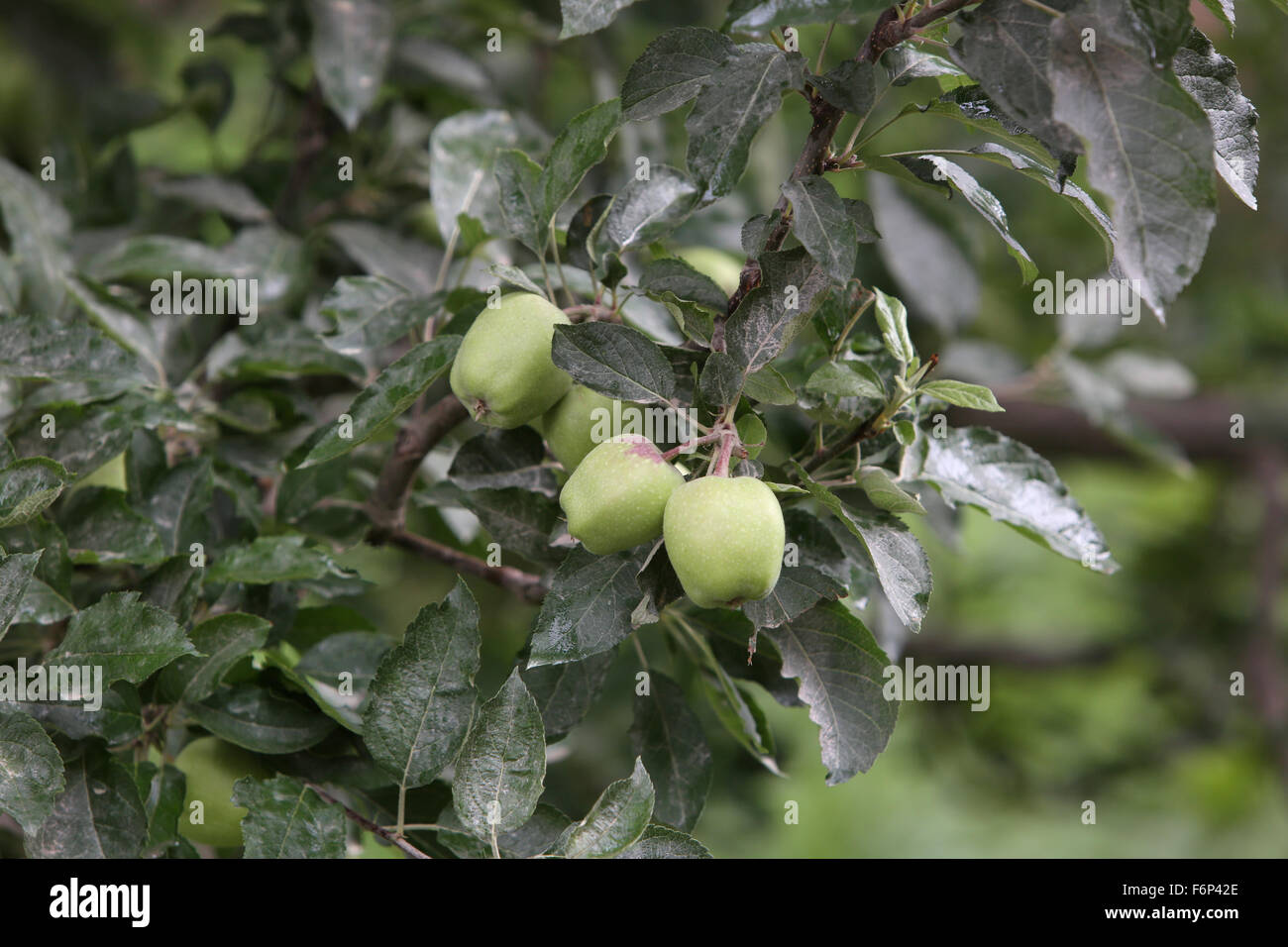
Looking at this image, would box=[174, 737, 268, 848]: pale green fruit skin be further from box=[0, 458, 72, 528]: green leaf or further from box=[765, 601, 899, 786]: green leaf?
box=[765, 601, 899, 786]: green leaf

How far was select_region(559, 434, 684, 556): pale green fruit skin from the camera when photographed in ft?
1.74

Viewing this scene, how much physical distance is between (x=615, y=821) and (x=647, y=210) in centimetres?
36

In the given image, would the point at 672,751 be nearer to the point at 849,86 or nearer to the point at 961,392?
the point at 961,392

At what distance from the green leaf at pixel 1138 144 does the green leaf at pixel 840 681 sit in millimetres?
246

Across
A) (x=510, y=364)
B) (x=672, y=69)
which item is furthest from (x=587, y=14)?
(x=510, y=364)

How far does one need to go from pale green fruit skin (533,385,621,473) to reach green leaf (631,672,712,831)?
0.63 feet

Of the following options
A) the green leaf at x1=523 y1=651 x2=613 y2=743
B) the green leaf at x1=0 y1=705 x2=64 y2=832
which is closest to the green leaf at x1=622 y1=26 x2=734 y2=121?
the green leaf at x1=523 y1=651 x2=613 y2=743

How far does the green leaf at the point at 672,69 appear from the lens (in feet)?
1.82

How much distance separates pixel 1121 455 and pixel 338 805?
1685 mm

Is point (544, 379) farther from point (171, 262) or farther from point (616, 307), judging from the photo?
point (171, 262)

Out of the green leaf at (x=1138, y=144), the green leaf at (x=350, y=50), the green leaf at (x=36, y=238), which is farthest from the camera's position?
the green leaf at (x=350, y=50)

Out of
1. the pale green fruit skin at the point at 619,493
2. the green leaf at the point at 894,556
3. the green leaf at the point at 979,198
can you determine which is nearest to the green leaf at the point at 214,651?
the pale green fruit skin at the point at 619,493

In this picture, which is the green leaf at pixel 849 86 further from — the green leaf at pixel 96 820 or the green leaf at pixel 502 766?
the green leaf at pixel 96 820
